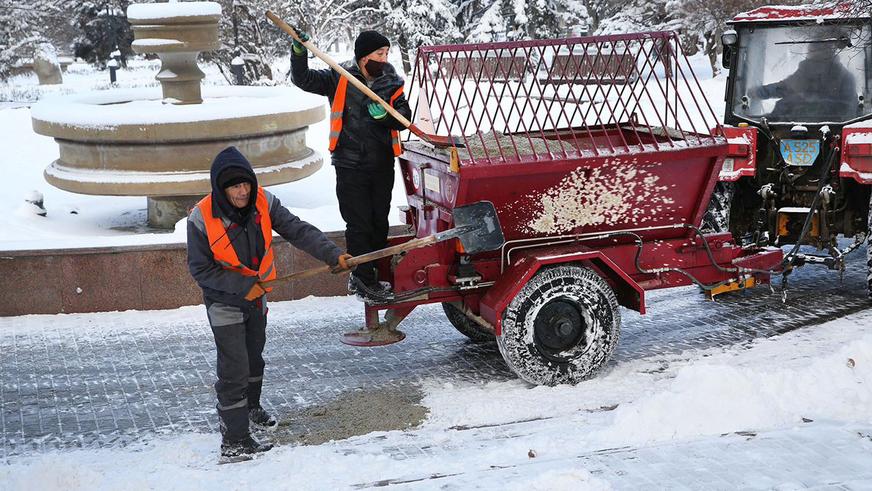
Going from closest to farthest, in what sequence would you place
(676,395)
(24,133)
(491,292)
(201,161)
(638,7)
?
(676,395) → (491,292) → (201,161) → (24,133) → (638,7)

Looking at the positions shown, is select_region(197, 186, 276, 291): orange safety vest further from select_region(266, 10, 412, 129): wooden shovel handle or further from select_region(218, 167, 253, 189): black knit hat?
select_region(266, 10, 412, 129): wooden shovel handle

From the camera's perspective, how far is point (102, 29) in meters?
40.6

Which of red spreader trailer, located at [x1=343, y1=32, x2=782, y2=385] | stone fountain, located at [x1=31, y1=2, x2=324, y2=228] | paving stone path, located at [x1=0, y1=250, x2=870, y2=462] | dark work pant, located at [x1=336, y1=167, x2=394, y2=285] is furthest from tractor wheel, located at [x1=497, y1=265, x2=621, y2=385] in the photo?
stone fountain, located at [x1=31, y1=2, x2=324, y2=228]

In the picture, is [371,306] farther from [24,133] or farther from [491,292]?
[24,133]

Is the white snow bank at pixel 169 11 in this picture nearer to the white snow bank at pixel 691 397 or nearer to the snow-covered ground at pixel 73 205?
the snow-covered ground at pixel 73 205

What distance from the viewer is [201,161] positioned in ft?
32.1

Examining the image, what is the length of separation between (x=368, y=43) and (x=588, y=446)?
269cm

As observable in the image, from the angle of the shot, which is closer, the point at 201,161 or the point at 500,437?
the point at 500,437

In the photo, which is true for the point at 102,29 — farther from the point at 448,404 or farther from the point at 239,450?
the point at 239,450

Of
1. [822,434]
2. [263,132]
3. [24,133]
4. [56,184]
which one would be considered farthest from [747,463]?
[24,133]

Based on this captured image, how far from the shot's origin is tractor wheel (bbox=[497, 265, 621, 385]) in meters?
5.75

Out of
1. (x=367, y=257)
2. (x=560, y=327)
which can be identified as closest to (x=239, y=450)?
(x=367, y=257)

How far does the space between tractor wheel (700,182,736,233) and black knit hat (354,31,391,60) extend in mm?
3151

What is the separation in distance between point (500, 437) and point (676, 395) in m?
0.94
